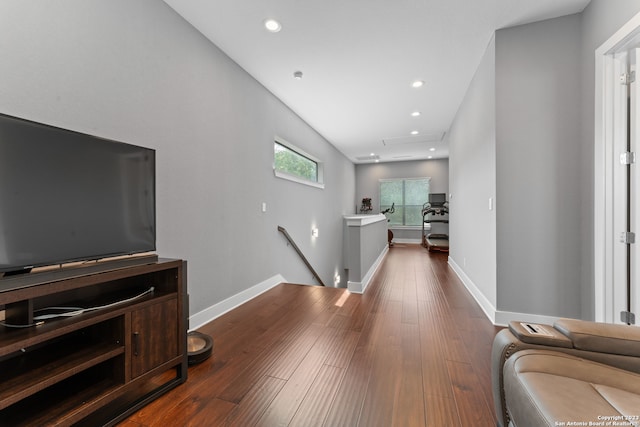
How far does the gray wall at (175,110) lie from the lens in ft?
4.80

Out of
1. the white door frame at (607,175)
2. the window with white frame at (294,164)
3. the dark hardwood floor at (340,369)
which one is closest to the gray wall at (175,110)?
the window with white frame at (294,164)

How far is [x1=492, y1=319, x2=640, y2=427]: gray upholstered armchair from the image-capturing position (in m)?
0.78

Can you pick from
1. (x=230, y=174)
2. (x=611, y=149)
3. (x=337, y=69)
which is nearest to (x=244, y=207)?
(x=230, y=174)

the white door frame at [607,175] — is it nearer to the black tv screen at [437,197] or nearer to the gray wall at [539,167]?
the gray wall at [539,167]

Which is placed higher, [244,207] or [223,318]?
[244,207]

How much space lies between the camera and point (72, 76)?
1582mm

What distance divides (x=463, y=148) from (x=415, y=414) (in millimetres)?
3794

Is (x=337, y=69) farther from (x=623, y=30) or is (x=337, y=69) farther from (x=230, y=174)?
(x=623, y=30)

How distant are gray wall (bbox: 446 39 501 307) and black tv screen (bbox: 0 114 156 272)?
117 inches

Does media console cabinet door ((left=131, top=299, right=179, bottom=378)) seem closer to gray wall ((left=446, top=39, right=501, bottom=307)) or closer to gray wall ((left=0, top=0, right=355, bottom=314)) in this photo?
gray wall ((left=0, top=0, right=355, bottom=314))

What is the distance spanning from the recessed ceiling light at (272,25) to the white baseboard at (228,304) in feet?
8.95

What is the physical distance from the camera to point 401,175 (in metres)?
9.20

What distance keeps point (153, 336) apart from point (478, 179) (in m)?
3.49

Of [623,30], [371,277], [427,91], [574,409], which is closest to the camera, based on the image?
[574,409]
